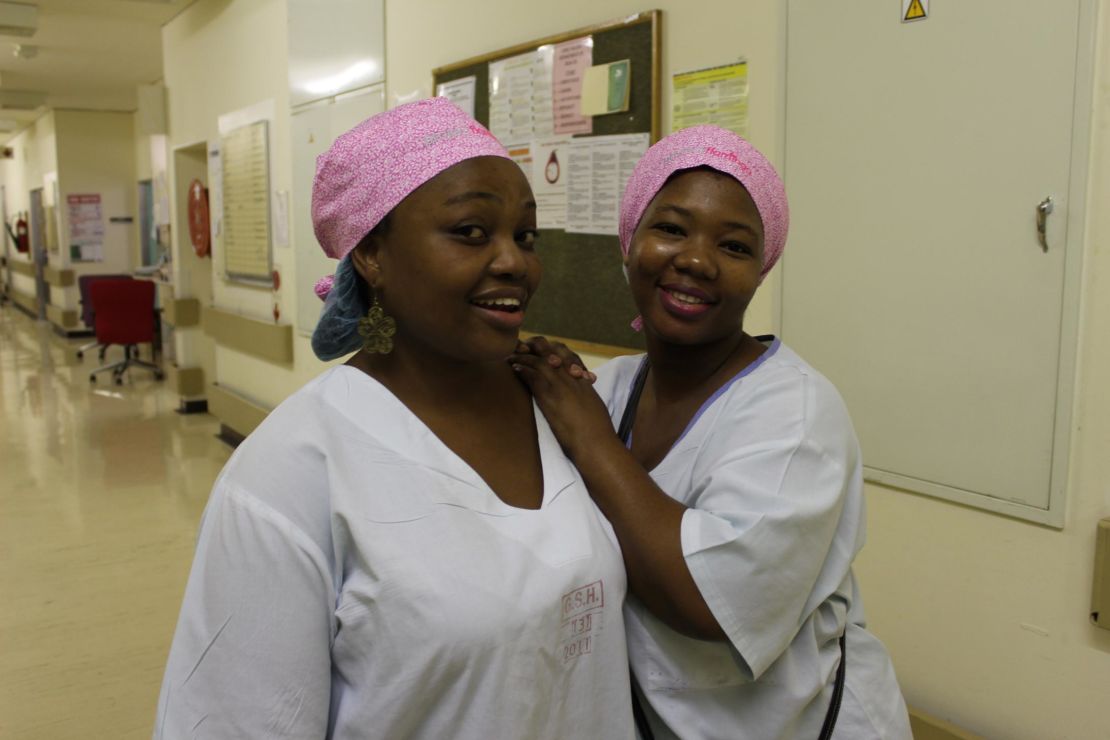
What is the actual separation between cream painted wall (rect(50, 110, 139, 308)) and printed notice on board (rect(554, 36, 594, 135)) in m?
11.1

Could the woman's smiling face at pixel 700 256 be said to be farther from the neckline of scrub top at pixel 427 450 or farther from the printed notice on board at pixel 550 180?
the printed notice on board at pixel 550 180

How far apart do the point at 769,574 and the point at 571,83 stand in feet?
7.32

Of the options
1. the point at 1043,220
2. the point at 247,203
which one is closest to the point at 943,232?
the point at 1043,220

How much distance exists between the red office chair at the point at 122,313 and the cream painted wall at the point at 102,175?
160 inches

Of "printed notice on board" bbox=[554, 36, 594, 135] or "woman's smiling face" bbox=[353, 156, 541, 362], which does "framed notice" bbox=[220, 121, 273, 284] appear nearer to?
"printed notice on board" bbox=[554, 36, 594, 135]

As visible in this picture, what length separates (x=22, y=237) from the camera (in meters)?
15.3

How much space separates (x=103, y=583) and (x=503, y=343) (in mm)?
3413

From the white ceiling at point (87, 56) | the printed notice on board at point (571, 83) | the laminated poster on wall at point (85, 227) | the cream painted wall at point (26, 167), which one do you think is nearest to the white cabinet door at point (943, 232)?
the printed notice on board at point (571, 83)

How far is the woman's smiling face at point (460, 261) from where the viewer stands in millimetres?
1008

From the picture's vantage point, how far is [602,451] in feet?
3.69

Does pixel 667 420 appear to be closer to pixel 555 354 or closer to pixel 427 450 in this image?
pixel 555 354

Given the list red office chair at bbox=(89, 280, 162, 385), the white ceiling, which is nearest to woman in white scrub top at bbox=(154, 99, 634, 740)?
the white ceiling

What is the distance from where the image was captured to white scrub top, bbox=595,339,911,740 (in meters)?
1.02

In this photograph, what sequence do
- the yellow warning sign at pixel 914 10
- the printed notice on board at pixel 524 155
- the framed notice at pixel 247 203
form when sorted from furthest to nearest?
the framed notice at pixel 247 203 < the printed notice on board at pixel 524 155 < the yellow warning sign at pixel 914 10
